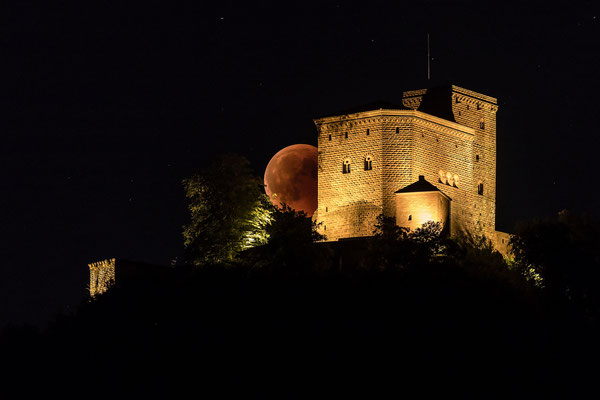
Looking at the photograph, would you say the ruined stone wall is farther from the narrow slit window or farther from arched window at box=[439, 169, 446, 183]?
the narrow slit window

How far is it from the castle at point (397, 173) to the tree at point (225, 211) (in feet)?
10.4

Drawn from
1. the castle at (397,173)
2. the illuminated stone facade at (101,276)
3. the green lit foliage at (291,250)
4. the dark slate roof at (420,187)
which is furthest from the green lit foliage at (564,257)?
the illuminated stone facade at (101,276)

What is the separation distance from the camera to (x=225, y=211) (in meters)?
86.0

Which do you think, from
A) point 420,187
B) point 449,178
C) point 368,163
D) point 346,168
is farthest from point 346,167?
point 449,178

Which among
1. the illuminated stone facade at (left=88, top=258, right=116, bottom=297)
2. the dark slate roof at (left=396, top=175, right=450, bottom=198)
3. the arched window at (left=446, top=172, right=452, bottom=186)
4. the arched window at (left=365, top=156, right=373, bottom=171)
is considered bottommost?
the illuminated stone facade at (left=88, top=258, right=116, bottom=297)

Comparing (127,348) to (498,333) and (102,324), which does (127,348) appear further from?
(498,333)

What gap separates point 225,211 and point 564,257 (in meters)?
16.7

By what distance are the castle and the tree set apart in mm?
3178

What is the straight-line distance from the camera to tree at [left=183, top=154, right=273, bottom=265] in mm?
85188

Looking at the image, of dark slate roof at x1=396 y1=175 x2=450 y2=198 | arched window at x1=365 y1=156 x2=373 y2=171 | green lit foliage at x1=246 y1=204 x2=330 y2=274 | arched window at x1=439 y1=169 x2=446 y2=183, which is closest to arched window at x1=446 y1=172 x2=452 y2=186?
arched window at x1=439 y1=169 x2=446 y2=183

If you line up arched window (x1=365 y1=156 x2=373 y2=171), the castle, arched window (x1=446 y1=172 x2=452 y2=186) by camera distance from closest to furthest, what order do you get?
the castle, arched window (x1=365 y1=156 x2=373 y2=171), arched window (x1=446 y1=172 x2=452 y2=186)

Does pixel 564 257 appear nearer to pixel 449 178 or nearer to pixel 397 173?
pixel 449 178

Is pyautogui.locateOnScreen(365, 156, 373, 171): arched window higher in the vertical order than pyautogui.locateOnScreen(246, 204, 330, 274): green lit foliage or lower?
higher

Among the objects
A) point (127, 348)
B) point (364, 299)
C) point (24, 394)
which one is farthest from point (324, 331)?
point (24, 394)
